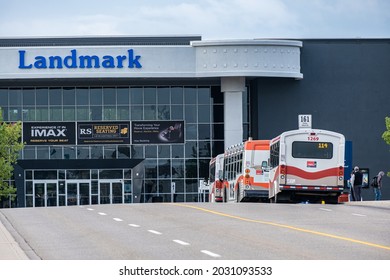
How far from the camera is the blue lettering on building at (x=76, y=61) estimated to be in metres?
66.5

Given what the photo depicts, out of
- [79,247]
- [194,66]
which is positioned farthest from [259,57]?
[79,247]

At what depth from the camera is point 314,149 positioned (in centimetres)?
3619

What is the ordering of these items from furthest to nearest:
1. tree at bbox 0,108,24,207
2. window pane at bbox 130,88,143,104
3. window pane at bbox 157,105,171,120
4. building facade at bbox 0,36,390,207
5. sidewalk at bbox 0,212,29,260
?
window pane at bbox 130,88,143,104 → window pane at bbox 157,105,171,120 → building facade at bbox 0,36,390,207 → tree at bbox 0,108,24,207 → sidewalk at bbox 0,212,29,260

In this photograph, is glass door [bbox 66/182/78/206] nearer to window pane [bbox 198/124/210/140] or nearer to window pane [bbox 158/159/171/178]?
window pane [bbox 158/159/171/178]

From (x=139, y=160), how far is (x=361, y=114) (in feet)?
49.2

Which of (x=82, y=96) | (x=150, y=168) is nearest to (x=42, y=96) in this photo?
(x=82, y=96)

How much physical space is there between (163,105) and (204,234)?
51.3 m

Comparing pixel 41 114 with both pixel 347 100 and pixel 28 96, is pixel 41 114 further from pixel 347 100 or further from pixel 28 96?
pixel 347 100

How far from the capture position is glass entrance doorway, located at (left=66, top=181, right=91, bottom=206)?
68.5 meters

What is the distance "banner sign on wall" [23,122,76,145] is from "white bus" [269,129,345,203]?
3384 centimetres

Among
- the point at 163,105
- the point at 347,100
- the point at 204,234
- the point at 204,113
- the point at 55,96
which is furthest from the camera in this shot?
the point at 55,96

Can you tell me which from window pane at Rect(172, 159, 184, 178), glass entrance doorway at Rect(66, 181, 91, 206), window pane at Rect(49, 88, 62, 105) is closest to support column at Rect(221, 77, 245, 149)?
window pane at Rect(172, 159, 184, 178)

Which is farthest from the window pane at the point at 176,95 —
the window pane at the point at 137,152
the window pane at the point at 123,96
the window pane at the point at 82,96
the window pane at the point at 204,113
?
the window pane at the point at 82,96
